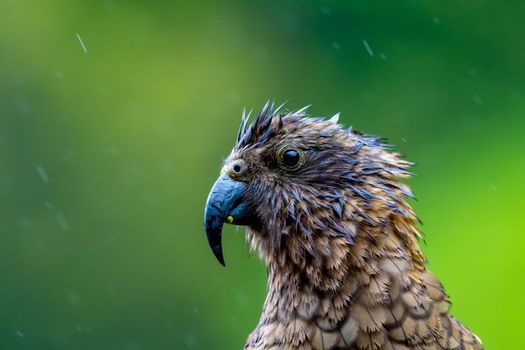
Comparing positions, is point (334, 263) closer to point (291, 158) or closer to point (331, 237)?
point (331, 237)

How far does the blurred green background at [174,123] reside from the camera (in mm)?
10539

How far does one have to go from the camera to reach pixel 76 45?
40.9 ft

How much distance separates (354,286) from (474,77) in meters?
8.47

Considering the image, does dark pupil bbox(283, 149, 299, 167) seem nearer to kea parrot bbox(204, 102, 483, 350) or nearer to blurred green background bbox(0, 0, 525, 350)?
kea parrot bbox(204, 102, 483, 350)

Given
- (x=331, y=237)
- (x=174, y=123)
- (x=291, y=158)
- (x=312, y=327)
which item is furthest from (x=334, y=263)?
(x=174, y=123)

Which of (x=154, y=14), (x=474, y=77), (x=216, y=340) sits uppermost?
(x=474, y=77)

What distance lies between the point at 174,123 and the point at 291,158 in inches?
312

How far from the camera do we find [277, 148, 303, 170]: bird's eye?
3566 mm

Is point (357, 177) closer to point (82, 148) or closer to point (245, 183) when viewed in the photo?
point (245, 183)

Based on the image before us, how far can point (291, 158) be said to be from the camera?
3.58 m

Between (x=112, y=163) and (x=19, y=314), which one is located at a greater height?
A: (x=112, y=163)

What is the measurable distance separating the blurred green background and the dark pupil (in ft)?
18.4

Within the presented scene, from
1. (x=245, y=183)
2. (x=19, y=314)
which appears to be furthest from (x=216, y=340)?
(x=245, y=183)

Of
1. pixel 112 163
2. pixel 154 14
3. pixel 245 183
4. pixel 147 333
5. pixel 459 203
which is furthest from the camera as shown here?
pixel 154 14
